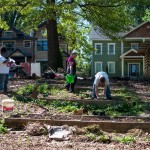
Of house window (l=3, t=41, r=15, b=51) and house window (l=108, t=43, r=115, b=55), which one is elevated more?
house window (l=3, t=41, r=15, b=51)

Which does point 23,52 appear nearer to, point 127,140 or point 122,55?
point 122,55

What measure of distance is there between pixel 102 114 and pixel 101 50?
132ft

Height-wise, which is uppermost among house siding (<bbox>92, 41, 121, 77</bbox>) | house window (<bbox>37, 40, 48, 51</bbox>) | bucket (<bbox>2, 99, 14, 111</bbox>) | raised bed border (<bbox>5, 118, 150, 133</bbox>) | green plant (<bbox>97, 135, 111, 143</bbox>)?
house window (<bbox>37, 40, 48, 51</bbox>)

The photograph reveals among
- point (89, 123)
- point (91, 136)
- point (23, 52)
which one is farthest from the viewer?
point (23, 52)

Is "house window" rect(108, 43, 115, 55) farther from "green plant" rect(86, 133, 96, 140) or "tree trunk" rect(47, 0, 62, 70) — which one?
"green plant" rect(86, 133, 96, 140)

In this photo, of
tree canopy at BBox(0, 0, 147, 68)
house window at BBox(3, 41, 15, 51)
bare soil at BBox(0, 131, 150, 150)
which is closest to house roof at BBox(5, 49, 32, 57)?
house window at BBox(3, 41, 15, 51)

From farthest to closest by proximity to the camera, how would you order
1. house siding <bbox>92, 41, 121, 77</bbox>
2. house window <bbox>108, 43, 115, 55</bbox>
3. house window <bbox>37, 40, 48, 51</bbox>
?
house window <bbox>37, 40, 48, 51</bbox>
house window <bbox>108, 43, 115, 55</bbox>
house siding <bbox>92, 41, 121, 77</bbox>

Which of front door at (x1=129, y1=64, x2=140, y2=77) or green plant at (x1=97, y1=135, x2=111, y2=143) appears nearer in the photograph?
green plant at (x1=97, y1=135, x2=111, y2=143)

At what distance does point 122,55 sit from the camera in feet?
152

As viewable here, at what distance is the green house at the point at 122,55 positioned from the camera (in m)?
46.2

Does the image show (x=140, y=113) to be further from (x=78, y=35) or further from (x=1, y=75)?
(x=78, y=35)

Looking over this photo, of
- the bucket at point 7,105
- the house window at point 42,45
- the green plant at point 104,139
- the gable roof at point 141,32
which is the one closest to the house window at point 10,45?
the house window at point 42,45

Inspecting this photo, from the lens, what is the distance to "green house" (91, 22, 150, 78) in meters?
46.2

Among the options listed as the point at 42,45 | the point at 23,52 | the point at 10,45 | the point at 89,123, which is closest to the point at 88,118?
the point at 89,123
